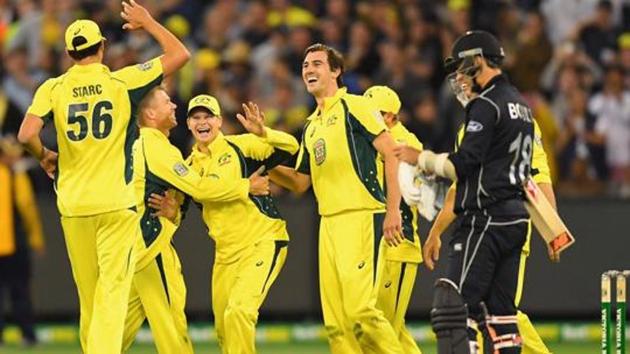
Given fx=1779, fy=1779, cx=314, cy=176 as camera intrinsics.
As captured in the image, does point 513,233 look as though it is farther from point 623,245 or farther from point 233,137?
point 623,245

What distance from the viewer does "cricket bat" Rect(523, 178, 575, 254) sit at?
38.0 feet

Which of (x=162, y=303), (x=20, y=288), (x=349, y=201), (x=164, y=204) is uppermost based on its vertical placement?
(x=164, y=204)

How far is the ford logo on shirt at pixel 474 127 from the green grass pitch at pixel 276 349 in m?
6.39

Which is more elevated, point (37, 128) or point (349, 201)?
point (37, 128)

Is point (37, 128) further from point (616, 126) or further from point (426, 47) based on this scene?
point (426, 47)

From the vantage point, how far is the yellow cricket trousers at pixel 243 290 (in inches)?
519

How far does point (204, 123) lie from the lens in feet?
44.7

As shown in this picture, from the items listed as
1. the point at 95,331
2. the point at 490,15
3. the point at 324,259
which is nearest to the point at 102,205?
the point at 95,331

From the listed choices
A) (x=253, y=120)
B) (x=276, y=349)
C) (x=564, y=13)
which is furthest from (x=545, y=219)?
(x=564, y=13)

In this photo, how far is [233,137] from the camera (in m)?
13.8

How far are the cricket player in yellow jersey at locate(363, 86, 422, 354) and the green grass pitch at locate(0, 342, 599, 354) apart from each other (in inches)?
142

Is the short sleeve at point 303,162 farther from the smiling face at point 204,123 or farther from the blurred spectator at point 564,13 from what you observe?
the blurred spectator at point 564,13

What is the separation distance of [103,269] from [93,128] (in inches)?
38.9

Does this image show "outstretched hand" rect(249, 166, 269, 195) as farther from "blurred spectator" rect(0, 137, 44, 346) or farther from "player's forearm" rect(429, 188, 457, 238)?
"blurred spectator" rect(0, 137, 44, 346)
